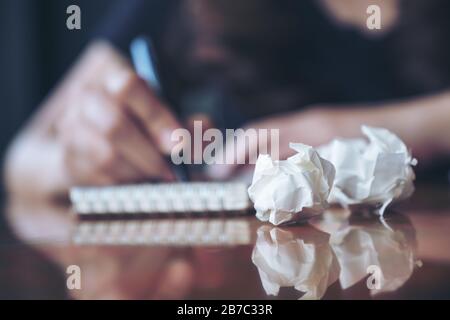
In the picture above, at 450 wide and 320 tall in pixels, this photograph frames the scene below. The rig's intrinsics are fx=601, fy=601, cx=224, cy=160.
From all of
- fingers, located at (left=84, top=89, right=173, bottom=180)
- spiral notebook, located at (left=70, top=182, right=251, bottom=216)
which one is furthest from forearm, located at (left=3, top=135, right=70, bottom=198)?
spiral notebook, located at (left=70, top=182, right=251, bottom=216)

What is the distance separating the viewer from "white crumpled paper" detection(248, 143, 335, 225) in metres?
0.65

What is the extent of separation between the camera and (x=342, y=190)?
2.50 ft

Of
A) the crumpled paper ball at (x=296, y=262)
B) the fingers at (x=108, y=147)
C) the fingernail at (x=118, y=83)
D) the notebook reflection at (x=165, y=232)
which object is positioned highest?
the fingernail at (x=118, y=83)

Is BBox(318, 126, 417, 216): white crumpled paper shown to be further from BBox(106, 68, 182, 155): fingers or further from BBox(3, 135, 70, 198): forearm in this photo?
BBox(3, 135, 70, 198): forearm

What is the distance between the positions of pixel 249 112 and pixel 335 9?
16.0 inches

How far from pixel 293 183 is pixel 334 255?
0.11m

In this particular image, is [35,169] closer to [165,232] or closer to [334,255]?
[165,232]

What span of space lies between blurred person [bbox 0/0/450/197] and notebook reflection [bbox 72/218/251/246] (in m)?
0.82

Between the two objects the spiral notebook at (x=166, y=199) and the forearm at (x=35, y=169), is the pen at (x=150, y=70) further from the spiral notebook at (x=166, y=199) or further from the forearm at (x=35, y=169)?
the forearm at (x=35, y=169)

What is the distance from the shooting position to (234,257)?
22.2 inches

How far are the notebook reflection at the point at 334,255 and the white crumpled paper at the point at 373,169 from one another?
0.11 feet

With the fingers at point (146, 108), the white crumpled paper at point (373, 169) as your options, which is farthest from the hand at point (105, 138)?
the white crumpled paper at point (373, 169)

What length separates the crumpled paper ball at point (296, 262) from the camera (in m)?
0.46

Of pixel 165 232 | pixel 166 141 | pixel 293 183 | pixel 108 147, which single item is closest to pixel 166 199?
pixel 165 232
